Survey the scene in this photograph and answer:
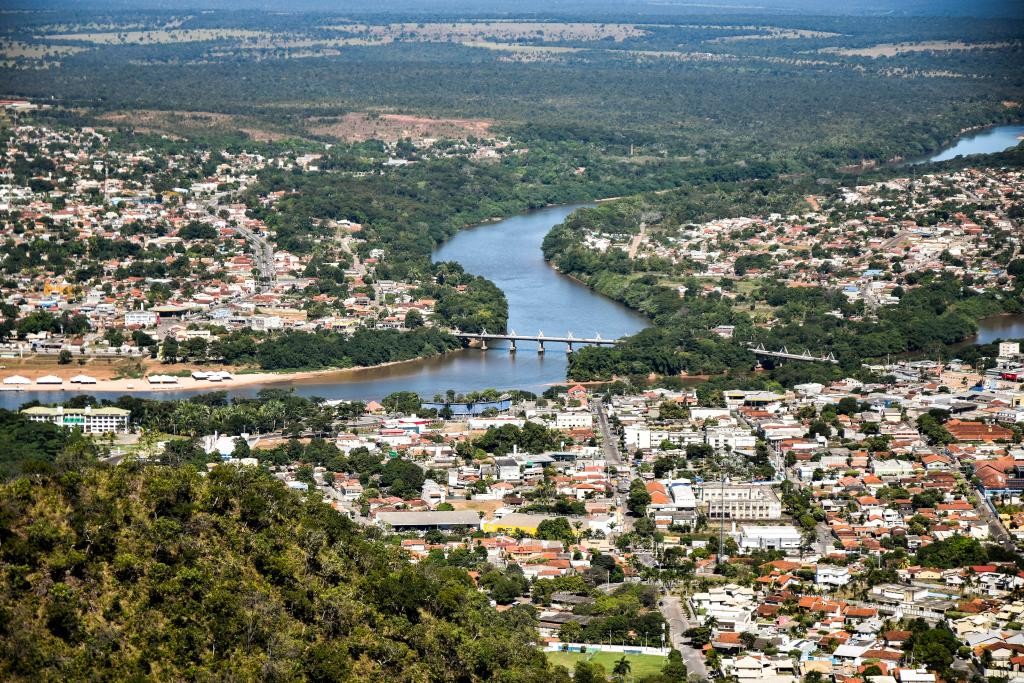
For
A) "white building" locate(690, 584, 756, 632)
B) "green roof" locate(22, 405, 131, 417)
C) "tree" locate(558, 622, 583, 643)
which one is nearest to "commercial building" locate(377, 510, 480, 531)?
"white building" locate(690, 584, 756, 632)

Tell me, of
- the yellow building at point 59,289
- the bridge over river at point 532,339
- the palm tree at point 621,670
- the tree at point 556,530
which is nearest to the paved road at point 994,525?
the tree at point 556,530

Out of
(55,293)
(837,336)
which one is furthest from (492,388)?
(55,293)

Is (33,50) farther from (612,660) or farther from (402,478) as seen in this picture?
(612,660)

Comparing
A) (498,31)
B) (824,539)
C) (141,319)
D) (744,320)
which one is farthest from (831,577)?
(498,31)

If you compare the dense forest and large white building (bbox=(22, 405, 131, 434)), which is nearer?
large white building (bbox=(22, 405, 131, 434))

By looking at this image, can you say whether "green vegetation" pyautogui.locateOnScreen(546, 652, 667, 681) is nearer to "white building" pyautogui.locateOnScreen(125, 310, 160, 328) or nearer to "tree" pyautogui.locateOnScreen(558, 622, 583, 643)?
"tree" pyautogui.locateOnScreen(558, 622, 583, 643)
